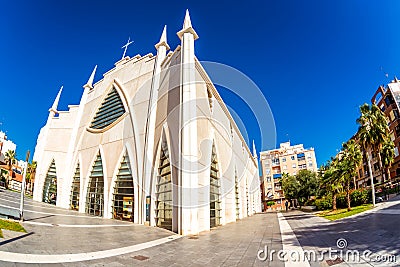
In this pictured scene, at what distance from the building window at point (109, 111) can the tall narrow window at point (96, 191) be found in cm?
385

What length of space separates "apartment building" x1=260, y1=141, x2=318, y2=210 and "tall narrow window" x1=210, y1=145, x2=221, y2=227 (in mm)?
54961

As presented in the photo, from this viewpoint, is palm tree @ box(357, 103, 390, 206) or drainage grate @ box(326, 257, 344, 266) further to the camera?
palm tree @ box(357, 103, 390, 206)

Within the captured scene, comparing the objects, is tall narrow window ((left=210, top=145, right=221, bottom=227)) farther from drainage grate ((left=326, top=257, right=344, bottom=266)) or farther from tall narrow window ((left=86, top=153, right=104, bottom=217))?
drainage grate ((left=326, top=257, right=344, bottom=266))

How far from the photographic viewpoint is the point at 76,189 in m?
24.1

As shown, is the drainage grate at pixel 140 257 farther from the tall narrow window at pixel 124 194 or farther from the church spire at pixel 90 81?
the church spire at pixel 90 81

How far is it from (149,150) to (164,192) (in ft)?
13.2

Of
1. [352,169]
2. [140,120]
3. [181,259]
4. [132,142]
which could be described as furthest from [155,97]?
[352,169]

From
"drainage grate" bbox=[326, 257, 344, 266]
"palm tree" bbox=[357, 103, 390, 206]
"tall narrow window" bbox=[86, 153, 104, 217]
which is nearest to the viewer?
"drainage grate" bbox=[326, 257, 344, 266]

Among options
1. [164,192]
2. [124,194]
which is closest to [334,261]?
[164,192]

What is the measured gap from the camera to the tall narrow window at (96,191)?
2031cm

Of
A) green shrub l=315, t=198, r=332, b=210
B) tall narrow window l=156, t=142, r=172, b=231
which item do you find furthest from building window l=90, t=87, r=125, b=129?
green shrub l=315, t=198, r=332, b=210

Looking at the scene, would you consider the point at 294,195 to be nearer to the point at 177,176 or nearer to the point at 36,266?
the point at 177,176

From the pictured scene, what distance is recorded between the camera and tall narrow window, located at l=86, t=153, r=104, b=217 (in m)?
20.3

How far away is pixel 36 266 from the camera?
4.70 metres
